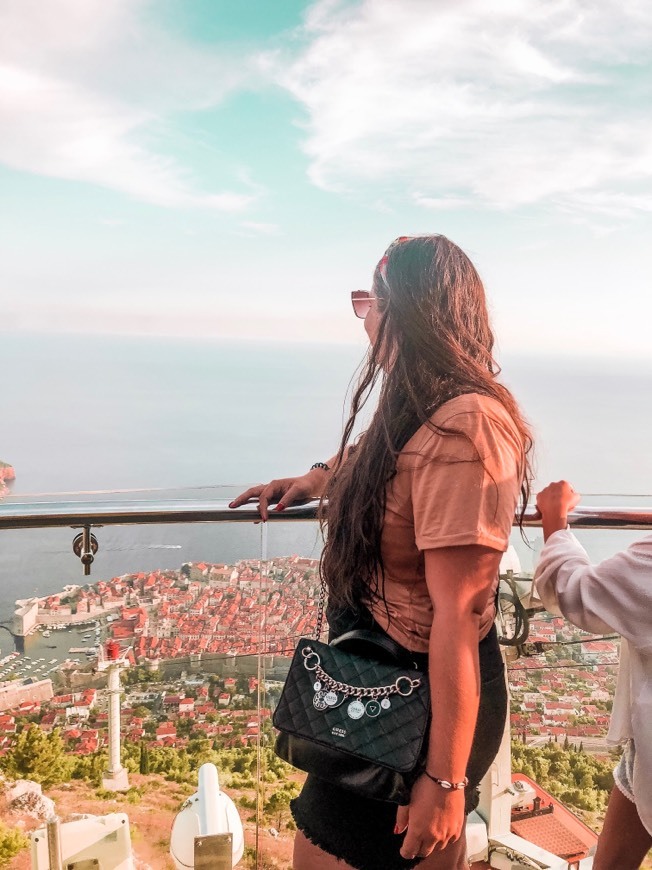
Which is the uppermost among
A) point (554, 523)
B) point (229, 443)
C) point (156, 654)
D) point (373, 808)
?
point (229, 443)

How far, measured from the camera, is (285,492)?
194cm

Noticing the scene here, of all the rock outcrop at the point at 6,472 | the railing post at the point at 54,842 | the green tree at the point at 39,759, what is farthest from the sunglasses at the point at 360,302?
the rock outcrop at the point at 6,472

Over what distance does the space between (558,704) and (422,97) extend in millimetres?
41491

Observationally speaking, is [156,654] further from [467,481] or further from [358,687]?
[467,481]

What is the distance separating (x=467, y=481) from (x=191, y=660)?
1222 mm

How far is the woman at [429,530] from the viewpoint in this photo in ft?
3.91

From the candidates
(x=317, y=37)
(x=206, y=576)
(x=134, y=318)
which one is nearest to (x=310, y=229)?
Result: (x=134, y=318)

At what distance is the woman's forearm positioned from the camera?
1.19 m

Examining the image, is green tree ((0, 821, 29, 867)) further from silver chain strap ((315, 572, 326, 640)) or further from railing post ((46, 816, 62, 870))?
silver chain strap ((315, 572, 326, 640))

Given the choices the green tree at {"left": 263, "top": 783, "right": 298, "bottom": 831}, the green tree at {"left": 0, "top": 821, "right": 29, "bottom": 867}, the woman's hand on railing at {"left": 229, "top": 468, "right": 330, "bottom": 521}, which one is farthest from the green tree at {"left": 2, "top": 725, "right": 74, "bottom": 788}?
the woman's hand on railing at {"left": 229, "top": 468, "right": 330, "bottom": 521}

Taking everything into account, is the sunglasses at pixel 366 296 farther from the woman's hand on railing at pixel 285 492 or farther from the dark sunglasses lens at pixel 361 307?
the woman's hand on railing at pixel 285 492

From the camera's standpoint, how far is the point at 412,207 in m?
62.2

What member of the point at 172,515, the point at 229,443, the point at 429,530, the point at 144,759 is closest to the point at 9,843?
the point at 144,759

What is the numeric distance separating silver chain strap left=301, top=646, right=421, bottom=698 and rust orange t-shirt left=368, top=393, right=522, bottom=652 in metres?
0.09
